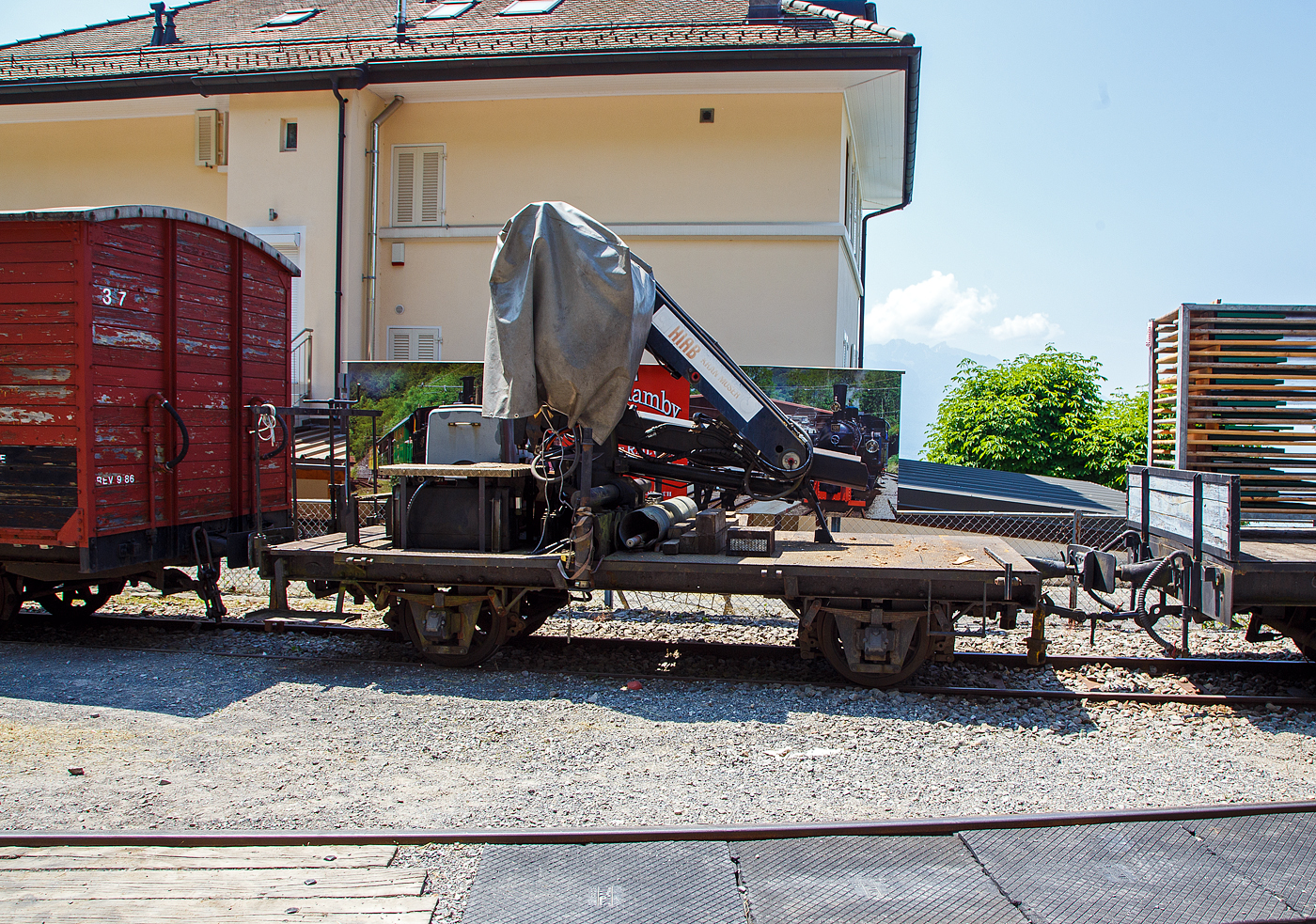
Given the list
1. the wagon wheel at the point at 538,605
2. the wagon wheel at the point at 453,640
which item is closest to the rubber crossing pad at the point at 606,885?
the wagon wheel at the point at 453,640

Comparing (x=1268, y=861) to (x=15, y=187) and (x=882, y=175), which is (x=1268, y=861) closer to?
(x=882, y=175)

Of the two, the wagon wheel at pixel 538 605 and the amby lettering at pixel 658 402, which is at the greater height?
the amby lettering at pixel 658 402

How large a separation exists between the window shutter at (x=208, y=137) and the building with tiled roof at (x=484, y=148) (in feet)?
0.12

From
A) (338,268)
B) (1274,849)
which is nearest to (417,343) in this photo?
(338,268)

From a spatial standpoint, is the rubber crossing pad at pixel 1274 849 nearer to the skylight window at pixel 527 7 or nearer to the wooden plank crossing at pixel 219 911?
the wooden plank crossing at pixel 219 911

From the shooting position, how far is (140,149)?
707 inches

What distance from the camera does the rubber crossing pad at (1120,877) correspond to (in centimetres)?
365

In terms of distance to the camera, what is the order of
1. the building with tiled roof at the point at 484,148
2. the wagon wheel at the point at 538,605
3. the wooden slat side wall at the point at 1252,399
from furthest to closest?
the building with tiled roof at the point at 484,148, the wagon wheel at the point at 538,605, the wooden slat side wall at the point at 1252,399

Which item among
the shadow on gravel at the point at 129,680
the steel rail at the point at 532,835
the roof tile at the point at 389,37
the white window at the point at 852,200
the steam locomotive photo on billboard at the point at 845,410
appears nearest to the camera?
the steel rail at the point at 532,835

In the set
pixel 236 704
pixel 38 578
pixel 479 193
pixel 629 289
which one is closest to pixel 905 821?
pixel 629 289

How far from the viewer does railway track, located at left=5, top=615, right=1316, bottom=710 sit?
6797mm

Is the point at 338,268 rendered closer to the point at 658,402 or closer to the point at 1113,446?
the point at 658,402

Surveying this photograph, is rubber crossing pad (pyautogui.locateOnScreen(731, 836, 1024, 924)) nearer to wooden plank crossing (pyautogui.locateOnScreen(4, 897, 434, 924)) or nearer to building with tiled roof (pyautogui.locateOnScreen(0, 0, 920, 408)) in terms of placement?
wooden plank crossing (pyautogui.locateOnScreen(4, 897, 434, 924))

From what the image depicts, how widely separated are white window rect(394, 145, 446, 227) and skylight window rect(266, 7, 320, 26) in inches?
238
